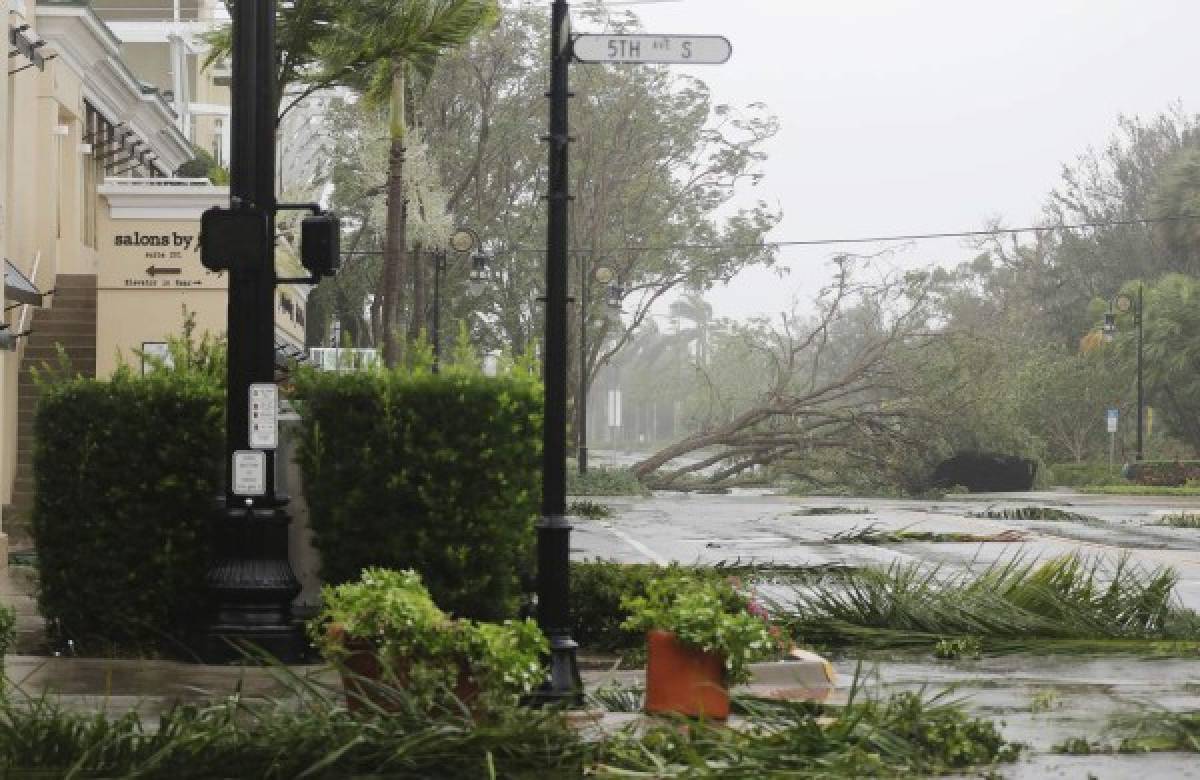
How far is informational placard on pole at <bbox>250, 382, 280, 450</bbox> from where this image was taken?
13242 mm

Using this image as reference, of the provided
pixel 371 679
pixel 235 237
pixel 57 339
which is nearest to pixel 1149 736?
pixel 371 679

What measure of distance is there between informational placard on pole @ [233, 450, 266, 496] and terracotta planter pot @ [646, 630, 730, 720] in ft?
12.0

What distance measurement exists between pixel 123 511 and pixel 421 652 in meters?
4.56

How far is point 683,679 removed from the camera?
10539mm

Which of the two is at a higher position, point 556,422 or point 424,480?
point 556,422

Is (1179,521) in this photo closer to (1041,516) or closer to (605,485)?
(1041,516)

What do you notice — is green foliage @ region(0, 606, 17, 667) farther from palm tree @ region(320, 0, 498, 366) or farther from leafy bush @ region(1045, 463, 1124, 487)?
leafy bush @ region(1045, 463, 1124, 487)

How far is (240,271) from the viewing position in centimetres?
1338

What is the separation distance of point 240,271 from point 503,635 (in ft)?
15.1

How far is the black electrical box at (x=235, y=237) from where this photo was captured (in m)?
13.3

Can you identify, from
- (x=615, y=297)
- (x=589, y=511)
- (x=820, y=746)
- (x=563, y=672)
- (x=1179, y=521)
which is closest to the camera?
(x=820, y=746)

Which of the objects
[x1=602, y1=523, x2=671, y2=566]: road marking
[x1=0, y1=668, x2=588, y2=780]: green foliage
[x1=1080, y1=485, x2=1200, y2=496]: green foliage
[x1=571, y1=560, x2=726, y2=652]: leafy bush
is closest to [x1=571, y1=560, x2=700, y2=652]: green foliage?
[x1=571, y1=560, x2=726, y2=652]: leafy bush

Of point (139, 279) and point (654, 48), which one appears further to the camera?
point (139, 279)

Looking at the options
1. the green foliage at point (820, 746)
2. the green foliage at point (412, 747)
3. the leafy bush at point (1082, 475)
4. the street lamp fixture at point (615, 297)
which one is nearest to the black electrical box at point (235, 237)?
the green foliage at point (412, 747)
